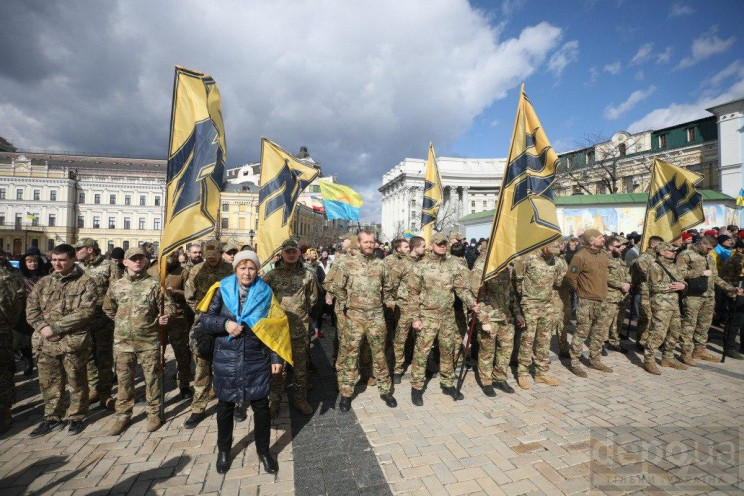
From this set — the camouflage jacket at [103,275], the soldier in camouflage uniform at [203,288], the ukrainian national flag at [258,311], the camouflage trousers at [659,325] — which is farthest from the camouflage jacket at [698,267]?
the camouflage jacket at [103,275]

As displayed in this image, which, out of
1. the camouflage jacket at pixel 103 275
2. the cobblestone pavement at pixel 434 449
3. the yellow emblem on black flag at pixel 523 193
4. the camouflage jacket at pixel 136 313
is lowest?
the cobblestone pavement at pixel 434 449

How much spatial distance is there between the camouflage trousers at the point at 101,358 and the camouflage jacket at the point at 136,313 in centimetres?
96

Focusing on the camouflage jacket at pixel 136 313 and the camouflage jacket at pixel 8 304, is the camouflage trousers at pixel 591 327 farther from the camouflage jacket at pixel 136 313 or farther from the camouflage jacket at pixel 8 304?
the camouflage jacket at pixel 8 304

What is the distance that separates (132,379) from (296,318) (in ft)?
7.05

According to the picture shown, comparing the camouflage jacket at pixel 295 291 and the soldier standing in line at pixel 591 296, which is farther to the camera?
the soldier standing in line at pixel 591 296

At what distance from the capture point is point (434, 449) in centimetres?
378

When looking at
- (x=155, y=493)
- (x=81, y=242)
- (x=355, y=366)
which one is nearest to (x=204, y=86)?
(x=81, y=242)

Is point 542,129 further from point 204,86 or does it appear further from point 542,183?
point 204,86

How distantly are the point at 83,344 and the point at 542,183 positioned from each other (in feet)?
21.1

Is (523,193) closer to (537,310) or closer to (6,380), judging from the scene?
(537,310)

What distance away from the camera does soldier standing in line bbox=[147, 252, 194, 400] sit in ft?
16.8

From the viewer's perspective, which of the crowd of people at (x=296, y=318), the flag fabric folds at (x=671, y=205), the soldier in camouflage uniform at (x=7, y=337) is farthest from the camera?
the flag fabric folds at (x=671, y=205)

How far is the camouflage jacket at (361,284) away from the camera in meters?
4.95

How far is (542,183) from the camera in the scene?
4.89m
